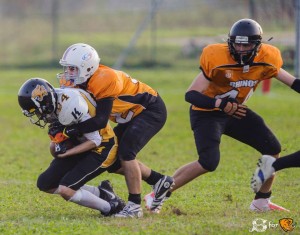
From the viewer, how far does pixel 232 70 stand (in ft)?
24.1

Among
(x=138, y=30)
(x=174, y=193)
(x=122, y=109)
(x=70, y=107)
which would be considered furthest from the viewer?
(x=138, y=30)

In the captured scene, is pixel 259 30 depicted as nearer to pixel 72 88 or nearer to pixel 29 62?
pixel 72 88

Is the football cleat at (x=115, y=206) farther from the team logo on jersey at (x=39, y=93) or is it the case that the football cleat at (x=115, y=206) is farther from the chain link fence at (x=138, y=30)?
the chain link fence at (x=138, y=30)

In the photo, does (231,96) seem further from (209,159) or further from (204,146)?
(209,159)

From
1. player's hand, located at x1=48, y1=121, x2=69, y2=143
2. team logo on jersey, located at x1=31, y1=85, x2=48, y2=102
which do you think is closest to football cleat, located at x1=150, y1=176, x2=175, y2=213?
player's hand, located at x1=48, y1=121, x2=69, y2=143

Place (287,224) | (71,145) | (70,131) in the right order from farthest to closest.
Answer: (71,145) → (70,131) → (287,224)

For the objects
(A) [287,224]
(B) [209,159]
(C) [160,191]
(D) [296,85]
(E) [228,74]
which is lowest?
(C) [160,191]

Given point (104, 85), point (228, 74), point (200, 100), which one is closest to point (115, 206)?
point (104, 85)

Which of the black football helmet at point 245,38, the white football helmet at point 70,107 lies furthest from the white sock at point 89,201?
the black football helmet at point 245,38

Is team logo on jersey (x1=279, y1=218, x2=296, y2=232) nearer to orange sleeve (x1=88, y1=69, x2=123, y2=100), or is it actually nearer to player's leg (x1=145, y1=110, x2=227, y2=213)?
player's leg (x1=145, y1=110, x2=227, y2=213)

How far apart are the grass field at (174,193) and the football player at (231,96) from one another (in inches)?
18.7

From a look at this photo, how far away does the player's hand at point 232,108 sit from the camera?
23.2ft

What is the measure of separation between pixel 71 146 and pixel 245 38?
1858 mm

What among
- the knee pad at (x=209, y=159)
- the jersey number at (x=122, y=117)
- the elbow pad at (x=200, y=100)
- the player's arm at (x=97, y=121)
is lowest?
the knee pad at (x=209, y=159)
